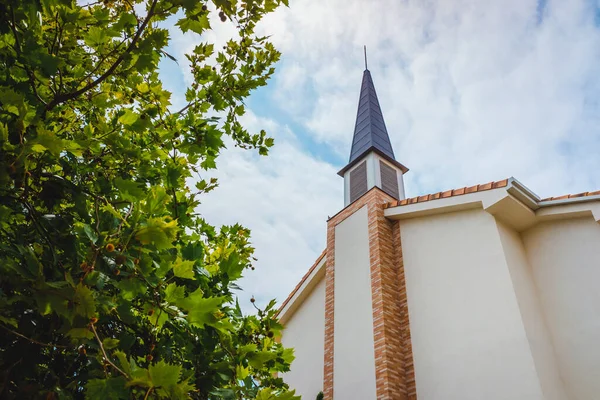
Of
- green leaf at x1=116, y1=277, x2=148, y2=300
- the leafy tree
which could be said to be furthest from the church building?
green leaf at x1=116, y1=277, x2=148, y2=300

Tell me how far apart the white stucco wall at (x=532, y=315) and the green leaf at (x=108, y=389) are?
642cm

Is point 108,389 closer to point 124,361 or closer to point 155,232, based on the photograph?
point 124,361

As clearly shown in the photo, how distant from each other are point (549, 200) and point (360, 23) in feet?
16.6

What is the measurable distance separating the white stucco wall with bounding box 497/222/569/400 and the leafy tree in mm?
5401

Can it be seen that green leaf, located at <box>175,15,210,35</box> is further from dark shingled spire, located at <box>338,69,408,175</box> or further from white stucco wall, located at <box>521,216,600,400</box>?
dark shingled spire, located at <box>338,69,408,175</box>

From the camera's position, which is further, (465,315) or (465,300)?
→ (465,300)

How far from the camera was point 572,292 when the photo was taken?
697cm

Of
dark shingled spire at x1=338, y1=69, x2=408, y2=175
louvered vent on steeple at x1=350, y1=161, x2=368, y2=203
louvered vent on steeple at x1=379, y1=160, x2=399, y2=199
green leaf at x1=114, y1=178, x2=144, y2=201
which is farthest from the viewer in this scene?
dark shingled spire at x1=338, y1=69, x2=408, y2=175

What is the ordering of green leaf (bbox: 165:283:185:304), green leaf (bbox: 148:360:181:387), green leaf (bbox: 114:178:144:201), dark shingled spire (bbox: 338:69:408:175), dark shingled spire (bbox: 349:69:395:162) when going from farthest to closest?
dark shingled spire (bbox: 349:69:395:162) → dark shingled spire (bbox: 338:69:408:175) → green leaf (bbox: 114:178:144:201) → green leaf (bbox: 165:283:185:304) → green leaf (bbox: 148:360:181:387)

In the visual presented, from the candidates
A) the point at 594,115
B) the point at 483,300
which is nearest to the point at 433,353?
the point at 483,300

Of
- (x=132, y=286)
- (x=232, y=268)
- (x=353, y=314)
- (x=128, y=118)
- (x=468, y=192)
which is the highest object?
(x=468, y=192)

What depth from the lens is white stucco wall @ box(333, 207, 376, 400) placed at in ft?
24.7

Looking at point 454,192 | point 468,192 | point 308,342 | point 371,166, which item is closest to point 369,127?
point 371,166

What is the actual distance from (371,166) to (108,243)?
9.41 m
